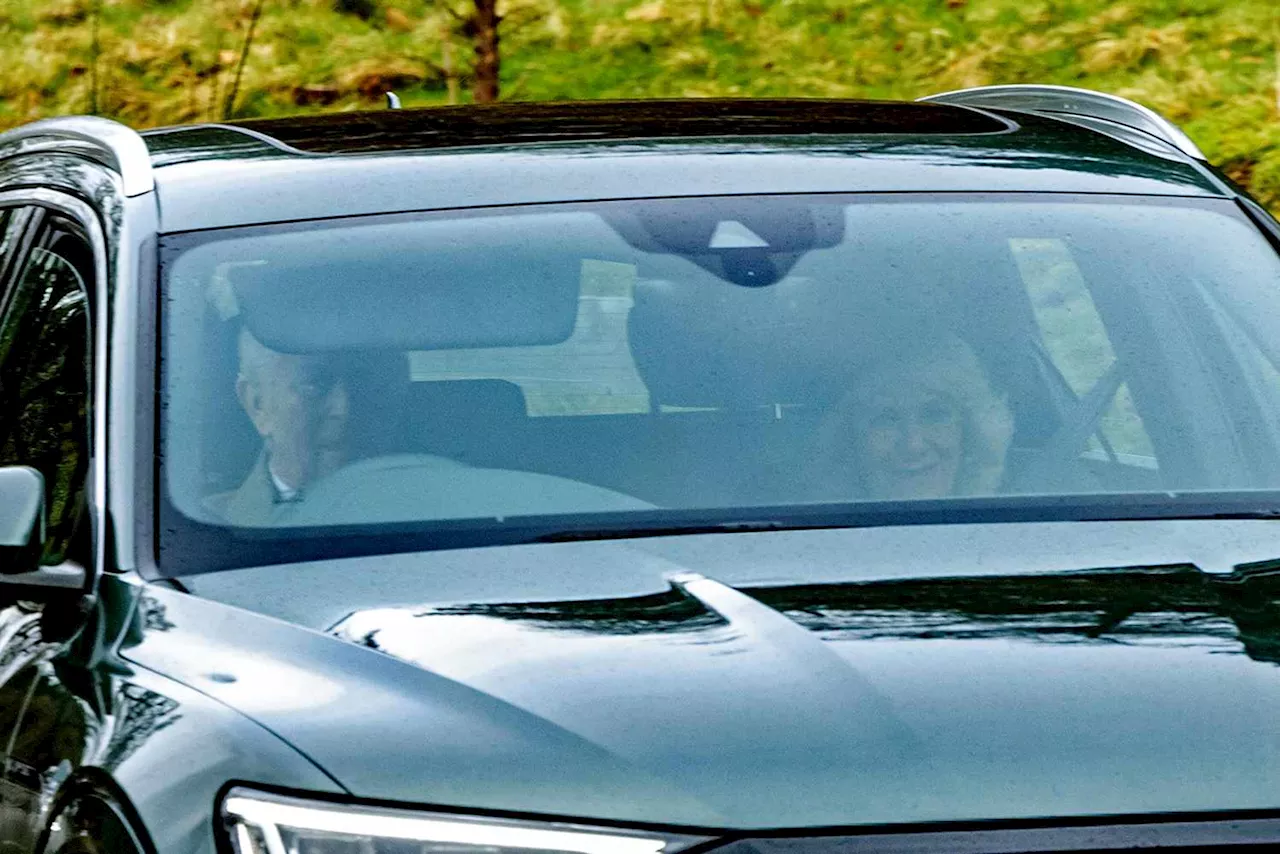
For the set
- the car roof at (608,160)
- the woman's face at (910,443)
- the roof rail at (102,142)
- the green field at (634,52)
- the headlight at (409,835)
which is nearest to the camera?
the headlight at (409,835)

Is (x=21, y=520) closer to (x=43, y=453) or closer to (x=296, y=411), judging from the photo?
(x=296, y=411)

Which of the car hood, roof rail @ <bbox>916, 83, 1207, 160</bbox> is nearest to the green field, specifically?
roof rail @ <bbox>916, 83, 1207, 160</bbox>

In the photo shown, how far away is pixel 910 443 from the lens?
363 cm

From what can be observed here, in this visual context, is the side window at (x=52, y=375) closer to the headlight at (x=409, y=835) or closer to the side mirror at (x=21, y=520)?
the side mirror at (x=21, y=520)

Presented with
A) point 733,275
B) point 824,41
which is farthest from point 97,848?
point 824,41

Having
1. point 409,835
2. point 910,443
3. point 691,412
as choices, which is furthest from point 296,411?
point 409,835

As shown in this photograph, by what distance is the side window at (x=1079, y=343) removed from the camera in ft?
12.7

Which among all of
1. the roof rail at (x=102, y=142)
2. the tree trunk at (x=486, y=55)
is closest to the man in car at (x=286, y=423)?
the roof rail at (x=102, y=142)

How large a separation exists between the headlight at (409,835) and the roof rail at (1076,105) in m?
2.36

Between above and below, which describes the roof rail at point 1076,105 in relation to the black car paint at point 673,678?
above

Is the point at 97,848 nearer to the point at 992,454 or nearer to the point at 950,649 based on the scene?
the point at 950,649

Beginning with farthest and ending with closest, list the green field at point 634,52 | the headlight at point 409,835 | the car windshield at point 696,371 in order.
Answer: the green field at point 634,52 < the car windshield at point 696,371 < the headlight at point 409,835

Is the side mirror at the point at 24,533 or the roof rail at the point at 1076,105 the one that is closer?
the side mirror at the point at 24,533

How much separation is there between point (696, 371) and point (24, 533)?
0.97 meters
